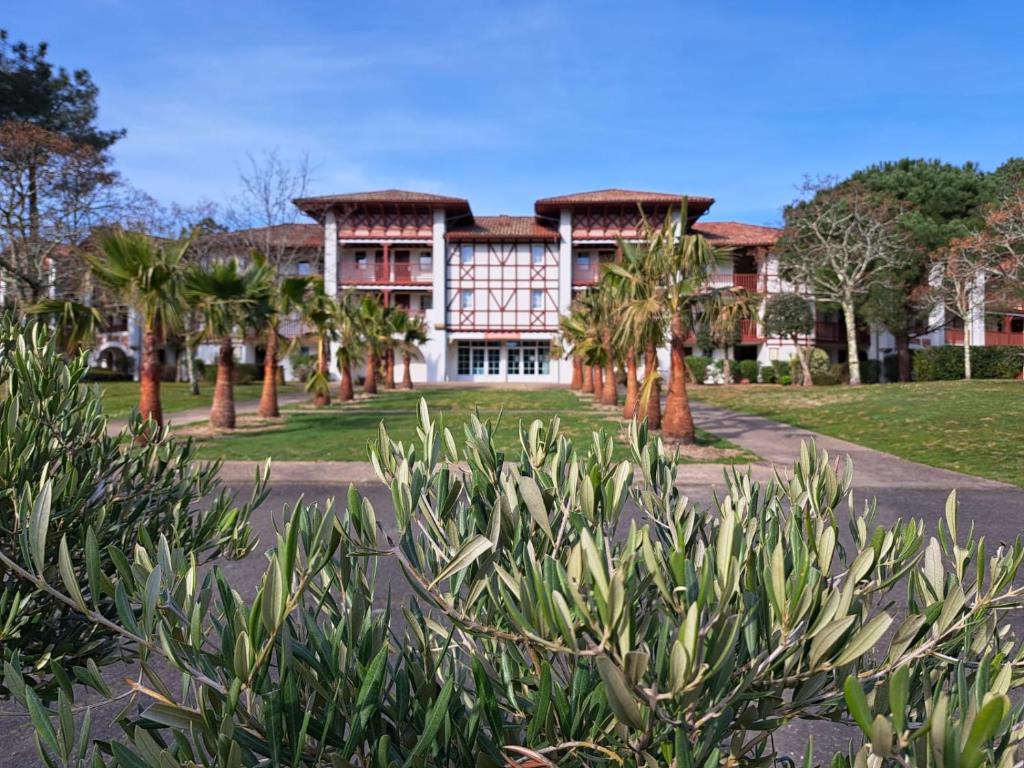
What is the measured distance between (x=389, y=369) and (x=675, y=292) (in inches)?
957

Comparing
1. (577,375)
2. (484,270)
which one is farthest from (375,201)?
(577,375)

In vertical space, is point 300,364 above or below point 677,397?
above

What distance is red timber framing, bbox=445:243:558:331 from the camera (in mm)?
43875

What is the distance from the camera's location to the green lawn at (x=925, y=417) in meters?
12.2

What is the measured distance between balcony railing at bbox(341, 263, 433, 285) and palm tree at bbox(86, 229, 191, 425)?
99.4ft

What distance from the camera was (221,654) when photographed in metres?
1.17

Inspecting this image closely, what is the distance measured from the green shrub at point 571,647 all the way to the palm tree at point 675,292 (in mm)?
11535

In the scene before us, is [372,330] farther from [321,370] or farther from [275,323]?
[275,323]

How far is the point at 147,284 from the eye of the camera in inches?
504

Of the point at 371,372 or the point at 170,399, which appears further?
the point at 371,372

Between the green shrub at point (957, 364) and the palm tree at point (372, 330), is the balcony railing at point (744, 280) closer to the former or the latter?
the green shrub at point (957, 364)

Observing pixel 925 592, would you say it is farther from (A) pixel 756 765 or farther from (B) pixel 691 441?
(B) pixel 691 441

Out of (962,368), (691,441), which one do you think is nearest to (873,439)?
(691,441)

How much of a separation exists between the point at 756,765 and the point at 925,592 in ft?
1.76
